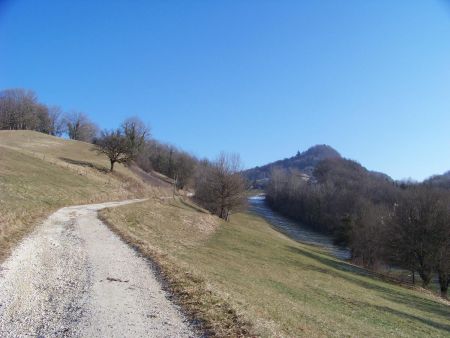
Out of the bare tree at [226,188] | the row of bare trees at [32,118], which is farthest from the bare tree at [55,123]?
the bare tree at [226,188]

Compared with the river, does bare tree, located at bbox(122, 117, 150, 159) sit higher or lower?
higher

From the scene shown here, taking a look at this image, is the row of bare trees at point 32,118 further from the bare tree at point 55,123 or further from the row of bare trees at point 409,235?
the row of bare trees at point 409,235

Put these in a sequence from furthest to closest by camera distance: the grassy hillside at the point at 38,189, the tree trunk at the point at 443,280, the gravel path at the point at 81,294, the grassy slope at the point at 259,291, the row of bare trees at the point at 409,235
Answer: the row of bare trees at the point at 409,235 < the tree trunk at the point at 443,280 < the grassy hillside at the point at 38,189 < the grassy slope at the point at 259,291 < the gravel path at the point at 81,294

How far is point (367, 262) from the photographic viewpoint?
2206 inches

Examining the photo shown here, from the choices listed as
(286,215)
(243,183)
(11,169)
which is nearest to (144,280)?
(11,169)

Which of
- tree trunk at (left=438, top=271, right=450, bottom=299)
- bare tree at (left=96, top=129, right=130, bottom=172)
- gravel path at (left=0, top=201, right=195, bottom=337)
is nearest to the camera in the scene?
gravel path at (left=0, top=201, right=195, bottom=337)

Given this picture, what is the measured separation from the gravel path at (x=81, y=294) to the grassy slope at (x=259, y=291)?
100 centimetres

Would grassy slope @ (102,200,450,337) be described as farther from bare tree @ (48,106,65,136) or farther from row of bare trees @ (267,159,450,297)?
bare tree @ (48,106,65,136)

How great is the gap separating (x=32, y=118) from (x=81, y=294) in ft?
423

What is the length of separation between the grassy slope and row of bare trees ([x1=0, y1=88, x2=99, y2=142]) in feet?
328

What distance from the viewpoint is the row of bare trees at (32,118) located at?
394 ft

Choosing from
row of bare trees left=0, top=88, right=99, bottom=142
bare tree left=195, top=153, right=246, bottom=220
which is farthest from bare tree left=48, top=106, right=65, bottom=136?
bare tree left=195, top=153, right=246, bottom=220

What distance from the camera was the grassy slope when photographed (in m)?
10.1

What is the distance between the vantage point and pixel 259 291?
16328 millimetres
